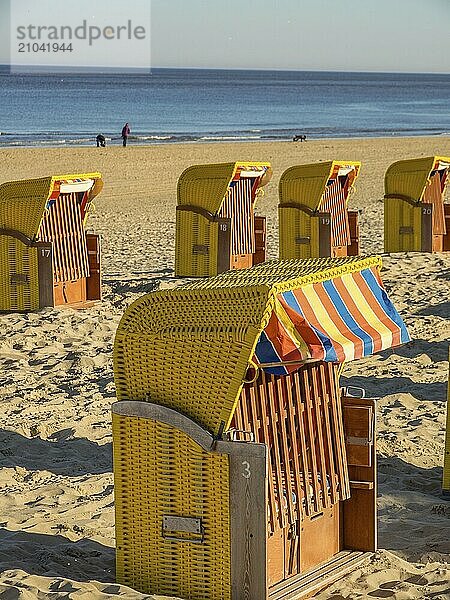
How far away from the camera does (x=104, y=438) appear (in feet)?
21.7

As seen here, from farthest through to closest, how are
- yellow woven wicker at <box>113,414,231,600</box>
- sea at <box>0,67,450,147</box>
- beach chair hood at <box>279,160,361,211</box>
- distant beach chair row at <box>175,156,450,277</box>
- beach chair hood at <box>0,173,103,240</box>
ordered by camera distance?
sea at <box>0,67,450,147</box> → beach chair hood at <box>279,160,361,211</box> → distant beach chair row at <box>175,156,450,277</box> → beach chair hood at <box>0,173,103,240</box> → yellow woven wicker at <box>113,414,231,600</box>

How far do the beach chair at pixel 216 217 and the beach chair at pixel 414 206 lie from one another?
1.85 metres

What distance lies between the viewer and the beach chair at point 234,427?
4000 millimetres

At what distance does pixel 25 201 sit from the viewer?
967 cm

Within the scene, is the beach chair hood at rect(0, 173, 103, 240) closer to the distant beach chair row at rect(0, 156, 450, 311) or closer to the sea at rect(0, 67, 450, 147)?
the distant beach chair row at rect(0, 156, 450, 311)

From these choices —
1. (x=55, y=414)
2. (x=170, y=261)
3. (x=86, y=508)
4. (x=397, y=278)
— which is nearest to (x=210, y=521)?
(x=86, y=508)

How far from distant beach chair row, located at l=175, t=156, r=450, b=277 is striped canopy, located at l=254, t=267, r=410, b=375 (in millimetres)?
6689

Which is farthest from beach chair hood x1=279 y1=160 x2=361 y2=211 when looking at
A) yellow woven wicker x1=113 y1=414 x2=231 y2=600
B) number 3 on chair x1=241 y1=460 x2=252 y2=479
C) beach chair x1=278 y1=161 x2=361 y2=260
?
number 3 on chair x1=241 y1=460 x2=252 y2=479

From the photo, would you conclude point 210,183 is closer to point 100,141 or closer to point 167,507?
point 167,507

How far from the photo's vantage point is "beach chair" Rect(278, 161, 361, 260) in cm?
1168

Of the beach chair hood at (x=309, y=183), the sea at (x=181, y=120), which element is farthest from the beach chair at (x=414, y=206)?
the sea at (x=181, y=120)

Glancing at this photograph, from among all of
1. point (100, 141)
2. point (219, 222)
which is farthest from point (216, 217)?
point (100, 141)

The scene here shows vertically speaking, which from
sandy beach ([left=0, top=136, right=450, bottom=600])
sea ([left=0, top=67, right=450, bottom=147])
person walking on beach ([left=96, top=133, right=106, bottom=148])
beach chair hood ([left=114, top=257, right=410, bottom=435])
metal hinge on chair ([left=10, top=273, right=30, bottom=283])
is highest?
sea ([left=0, top=67, right=450, bottom=147])

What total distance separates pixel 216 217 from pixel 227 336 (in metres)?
7.27
